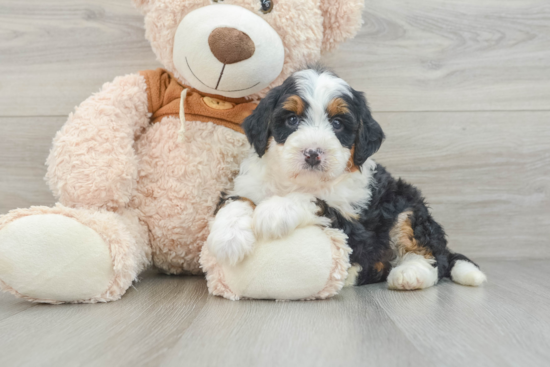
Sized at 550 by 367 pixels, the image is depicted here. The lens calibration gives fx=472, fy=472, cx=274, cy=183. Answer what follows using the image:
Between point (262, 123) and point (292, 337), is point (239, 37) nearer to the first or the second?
point (262, 123)

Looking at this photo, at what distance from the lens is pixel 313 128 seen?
1542mm

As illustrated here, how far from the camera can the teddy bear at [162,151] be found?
1.45 m

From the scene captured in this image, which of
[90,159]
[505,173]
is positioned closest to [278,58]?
[90,159]

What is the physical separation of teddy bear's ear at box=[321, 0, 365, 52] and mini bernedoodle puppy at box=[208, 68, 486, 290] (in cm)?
32

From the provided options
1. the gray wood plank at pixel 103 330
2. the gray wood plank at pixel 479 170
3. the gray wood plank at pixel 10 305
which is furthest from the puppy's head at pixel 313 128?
the gray wood plank at pixel 10 305

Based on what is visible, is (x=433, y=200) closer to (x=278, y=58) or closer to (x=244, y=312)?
(x=278, y=58)

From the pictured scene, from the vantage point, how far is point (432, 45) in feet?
7.60

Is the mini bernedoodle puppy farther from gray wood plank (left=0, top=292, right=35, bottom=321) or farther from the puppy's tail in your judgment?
gray wood plank (left=0, top=292, right=35, bottom=321)

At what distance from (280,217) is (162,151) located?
0.64 meters

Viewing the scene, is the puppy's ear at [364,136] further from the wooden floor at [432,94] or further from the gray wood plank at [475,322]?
the wooden floor at [432,94]

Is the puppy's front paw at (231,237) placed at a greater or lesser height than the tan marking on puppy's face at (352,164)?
lesser

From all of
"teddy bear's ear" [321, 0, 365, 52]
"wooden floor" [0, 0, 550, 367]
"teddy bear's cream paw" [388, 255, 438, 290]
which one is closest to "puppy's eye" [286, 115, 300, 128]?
"teddy bear's ear" [321, 0, 365, 52]

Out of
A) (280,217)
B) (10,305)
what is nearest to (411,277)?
(280,217)

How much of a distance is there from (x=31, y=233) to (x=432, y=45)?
194 cm
